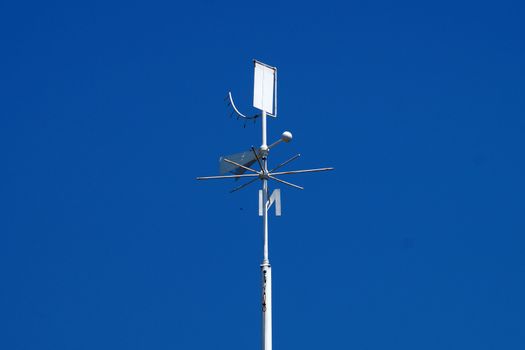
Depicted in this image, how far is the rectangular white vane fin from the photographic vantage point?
92.3 feet

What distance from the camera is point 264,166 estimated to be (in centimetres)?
2691

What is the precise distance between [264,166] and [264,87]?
2.84m

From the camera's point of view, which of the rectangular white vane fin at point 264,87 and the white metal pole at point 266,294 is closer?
the white metal pole at point 266,294

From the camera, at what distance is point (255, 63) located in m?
28.7

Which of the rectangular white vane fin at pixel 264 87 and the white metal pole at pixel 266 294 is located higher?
the rectangular white vane fin at pixel 264 87

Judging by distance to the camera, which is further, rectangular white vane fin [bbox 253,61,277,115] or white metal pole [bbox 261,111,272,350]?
rectangular white vane fin [bbox 253,61,277,115]

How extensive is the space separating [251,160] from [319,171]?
1.94m

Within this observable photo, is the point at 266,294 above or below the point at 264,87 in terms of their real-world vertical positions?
below

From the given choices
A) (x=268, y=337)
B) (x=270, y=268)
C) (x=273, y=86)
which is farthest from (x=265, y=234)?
(x=273, y=86)

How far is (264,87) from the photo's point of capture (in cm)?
2853

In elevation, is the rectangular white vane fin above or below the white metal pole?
above

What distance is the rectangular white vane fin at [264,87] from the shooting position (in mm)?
28141

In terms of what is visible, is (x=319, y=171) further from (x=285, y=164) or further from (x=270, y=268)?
(x=270, y=268)

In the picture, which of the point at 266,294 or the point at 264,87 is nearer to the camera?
the point at 266,294
